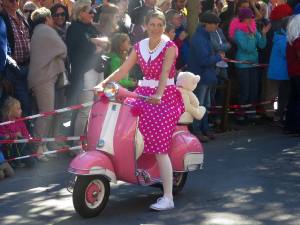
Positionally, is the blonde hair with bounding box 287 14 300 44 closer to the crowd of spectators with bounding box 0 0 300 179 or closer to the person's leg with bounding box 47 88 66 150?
the crowd of spectators with bounding box 0 0 300 179

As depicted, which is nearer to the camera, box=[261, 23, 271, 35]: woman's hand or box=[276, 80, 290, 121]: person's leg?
box=[276, 80, 290, 121]: person's leg

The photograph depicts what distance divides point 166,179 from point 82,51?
10.8 feet

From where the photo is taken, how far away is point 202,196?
777 centimetres

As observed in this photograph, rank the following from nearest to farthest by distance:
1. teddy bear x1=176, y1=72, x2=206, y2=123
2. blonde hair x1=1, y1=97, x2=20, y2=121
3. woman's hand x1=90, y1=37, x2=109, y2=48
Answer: teddy bear x1=176, y1=72, x2=206, y2=123
blonde hair x1=1, y1=97, x2=20, y2=121
woman's hand x1=90, y1=37, x2=109, y2=48

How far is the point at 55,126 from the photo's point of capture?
10320mm

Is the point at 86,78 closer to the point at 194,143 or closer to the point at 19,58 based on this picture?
the point at 19,58

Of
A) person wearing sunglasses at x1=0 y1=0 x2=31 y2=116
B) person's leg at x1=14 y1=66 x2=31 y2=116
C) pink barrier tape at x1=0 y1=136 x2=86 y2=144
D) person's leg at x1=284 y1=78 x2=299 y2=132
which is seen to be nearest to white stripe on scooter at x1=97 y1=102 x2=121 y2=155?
pink barrier tape at x1=0 y1=136 x2=86 y2=144

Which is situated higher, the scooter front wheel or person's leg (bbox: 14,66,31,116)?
person's leg (bbox: 14,66,31,116)

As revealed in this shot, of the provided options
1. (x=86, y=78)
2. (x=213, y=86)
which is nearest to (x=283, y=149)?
(x=213, y=86)

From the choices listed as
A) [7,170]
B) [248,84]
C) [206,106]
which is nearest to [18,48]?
[7,170]

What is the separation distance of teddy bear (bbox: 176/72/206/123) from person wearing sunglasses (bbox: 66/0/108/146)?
7.48 feet

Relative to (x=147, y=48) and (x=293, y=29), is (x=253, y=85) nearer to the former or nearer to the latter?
(x=293, y=29)

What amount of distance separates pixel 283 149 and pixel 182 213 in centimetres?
364

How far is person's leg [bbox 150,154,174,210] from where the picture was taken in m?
7.21
